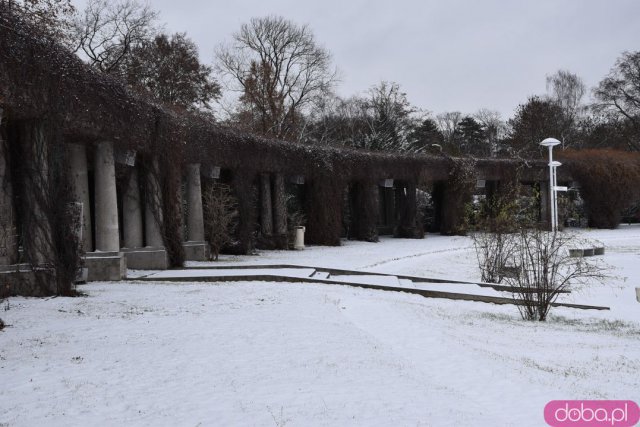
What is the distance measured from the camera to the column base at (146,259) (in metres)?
13.9

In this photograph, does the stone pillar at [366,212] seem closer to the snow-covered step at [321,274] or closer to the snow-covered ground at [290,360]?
the snow-covered step at [321,274]

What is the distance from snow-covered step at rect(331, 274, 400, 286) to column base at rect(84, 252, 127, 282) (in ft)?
13.8

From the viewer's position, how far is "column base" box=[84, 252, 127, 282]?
1135 cm

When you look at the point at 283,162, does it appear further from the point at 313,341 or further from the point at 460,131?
the point at 460,131

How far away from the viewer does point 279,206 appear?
70.9 feet

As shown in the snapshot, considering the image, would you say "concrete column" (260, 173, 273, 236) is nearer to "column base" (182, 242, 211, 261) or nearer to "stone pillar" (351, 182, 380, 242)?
"column base" (182, 242, 211, 261)

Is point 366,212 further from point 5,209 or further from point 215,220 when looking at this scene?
point 5,209

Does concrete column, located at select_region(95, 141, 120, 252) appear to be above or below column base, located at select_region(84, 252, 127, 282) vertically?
above

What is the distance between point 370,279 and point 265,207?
974 cm

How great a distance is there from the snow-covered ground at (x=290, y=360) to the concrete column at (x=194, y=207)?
687 centimetres

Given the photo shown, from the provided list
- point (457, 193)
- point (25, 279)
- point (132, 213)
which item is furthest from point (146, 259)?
point (457, 193)

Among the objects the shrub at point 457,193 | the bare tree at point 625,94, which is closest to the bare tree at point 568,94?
the bare tree at point 625,94

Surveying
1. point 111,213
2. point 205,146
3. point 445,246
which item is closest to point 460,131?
point 445,246

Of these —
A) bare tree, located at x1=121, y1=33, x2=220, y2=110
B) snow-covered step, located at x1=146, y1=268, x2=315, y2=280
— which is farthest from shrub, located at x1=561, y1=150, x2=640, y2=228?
snow-covered step, located at x1=146, y1=268, x2=315, y2=280
